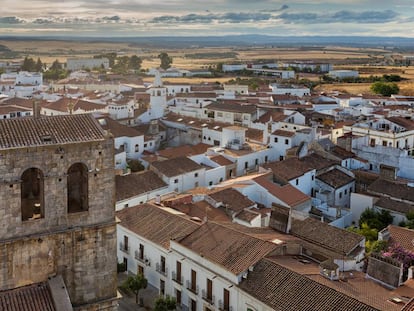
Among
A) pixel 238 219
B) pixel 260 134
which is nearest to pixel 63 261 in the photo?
pixel 238 219

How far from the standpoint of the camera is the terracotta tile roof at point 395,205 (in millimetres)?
36037

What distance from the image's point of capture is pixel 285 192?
3675 centimetres

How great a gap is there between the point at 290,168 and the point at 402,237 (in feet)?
46.0

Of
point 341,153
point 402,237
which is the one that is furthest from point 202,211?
point 341,153

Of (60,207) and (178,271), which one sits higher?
(60,207)

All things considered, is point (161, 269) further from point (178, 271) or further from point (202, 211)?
point (202, 211)

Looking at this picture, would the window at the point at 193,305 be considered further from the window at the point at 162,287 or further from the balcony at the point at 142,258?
the balcony at the point at 142,258

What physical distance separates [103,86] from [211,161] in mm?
63968

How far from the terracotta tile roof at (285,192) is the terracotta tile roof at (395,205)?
5180 mm

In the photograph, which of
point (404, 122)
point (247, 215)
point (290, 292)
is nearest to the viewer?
point (290, 292)

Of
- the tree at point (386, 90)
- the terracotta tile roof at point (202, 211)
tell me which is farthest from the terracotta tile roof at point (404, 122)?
the tree at point (386, 90)

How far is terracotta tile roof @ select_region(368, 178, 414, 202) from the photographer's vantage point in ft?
126

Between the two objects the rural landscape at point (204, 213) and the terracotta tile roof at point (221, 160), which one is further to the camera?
the terracotta tile roof at point (221, 160)

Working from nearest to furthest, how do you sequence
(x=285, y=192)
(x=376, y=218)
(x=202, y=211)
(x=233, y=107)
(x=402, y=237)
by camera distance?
(x=402, y=237) < (x=202, y=211) < (x=376, y=218) < (x=285, y=192) < (x=233, y=107)
